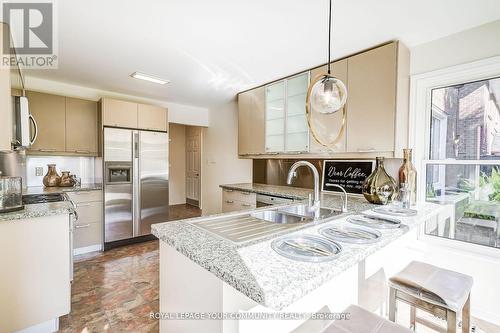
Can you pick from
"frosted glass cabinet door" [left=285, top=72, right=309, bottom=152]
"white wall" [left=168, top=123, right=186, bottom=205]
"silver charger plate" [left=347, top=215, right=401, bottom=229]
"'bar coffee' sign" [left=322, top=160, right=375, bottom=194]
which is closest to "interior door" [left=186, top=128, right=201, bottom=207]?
"white wall" [left=168, top=123, right=186, bottom=205]

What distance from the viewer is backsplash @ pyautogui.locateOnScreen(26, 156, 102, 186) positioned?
3.26 metres

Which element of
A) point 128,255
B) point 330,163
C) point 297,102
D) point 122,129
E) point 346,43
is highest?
point 346,43

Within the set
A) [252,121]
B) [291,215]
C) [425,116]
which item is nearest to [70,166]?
[252,121]

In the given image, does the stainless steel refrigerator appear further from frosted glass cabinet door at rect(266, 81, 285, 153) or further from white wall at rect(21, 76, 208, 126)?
frosted glass cabinet door at rect(266, 81, 285, 153)

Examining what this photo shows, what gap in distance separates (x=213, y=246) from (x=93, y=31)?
7.02 feet

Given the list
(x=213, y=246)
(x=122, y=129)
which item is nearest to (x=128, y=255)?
(x=122, y=129)

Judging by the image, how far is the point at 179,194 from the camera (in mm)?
6496

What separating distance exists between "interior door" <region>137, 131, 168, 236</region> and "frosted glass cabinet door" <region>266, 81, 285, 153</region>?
1779 mm

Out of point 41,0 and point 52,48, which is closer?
point 41,0

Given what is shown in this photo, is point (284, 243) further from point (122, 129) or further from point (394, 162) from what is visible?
point (122, 129)

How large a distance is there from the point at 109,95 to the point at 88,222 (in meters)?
2.02

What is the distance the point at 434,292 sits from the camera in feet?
3.97

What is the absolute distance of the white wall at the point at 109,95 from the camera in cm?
326

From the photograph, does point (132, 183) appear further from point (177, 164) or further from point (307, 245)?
point (307, 245)
